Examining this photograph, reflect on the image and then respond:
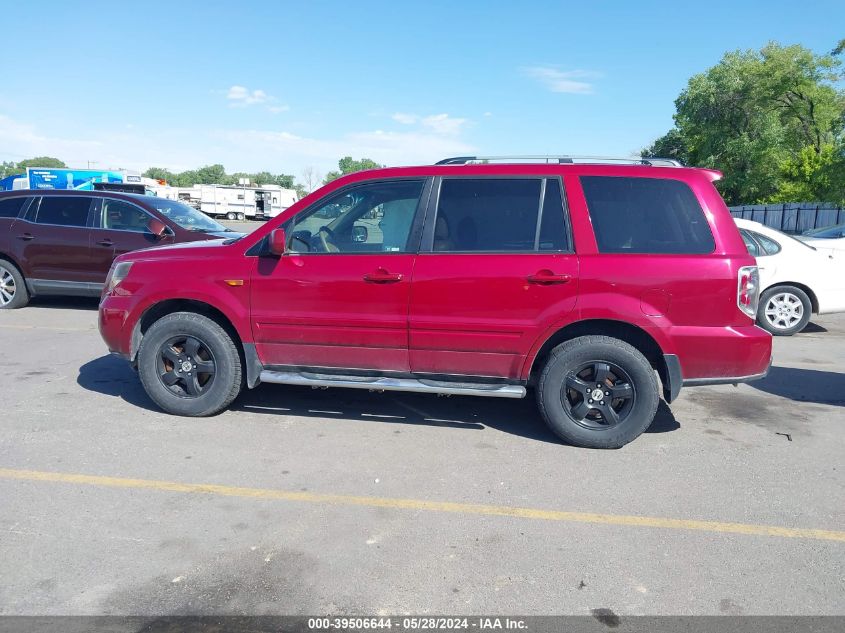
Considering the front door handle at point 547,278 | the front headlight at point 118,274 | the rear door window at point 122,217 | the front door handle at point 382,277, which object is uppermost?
the rear door window at point 122,217

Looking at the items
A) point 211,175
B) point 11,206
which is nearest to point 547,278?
point 11,206

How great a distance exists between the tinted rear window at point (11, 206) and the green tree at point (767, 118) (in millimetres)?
40938

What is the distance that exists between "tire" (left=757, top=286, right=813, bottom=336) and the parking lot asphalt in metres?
3.54

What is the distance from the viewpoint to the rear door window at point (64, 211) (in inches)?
390

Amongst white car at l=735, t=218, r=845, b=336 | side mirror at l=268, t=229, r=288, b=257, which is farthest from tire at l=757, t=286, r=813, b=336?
side mirror at l=268, t=229, r=288, b=257

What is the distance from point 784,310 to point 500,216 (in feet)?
20.7

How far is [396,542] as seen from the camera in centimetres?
341

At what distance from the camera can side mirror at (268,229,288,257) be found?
4867mm

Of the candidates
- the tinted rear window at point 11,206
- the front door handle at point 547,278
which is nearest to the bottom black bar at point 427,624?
the front door handle at point 547,278

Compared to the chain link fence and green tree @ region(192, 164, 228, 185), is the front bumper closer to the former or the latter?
the chain link fence

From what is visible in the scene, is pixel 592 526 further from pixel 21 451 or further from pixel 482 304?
pixel 21 451

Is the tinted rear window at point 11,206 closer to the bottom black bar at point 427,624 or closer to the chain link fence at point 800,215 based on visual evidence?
the bottom black bar at point 427,624

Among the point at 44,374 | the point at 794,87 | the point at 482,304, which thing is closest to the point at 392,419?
the point at 482,304

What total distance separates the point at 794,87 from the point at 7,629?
4846 cm
